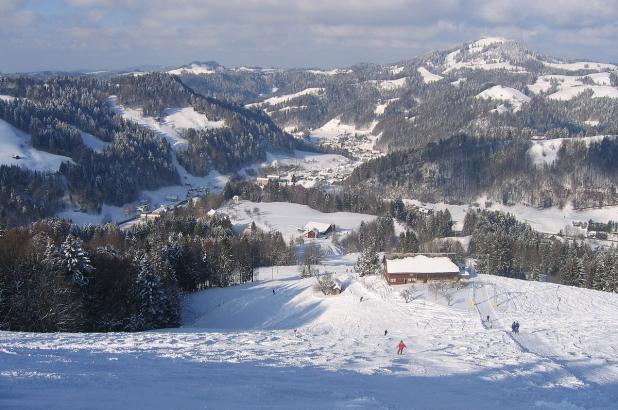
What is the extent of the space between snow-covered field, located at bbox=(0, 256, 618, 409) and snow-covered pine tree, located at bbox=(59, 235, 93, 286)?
10768 mm

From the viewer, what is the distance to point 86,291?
34656mm

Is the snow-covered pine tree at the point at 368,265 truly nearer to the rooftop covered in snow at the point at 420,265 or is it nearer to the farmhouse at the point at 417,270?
the rooftop covered in snow at the point at 420,265

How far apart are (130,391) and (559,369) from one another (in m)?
16.1

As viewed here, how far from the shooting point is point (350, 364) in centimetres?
1930

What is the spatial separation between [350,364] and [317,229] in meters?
65.8

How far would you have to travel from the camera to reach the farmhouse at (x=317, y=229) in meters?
83.6

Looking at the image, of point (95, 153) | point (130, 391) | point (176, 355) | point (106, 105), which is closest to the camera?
point (130, 391)

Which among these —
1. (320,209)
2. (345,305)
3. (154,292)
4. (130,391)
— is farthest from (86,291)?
(320,209)

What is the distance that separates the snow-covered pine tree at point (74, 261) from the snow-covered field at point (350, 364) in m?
10.8

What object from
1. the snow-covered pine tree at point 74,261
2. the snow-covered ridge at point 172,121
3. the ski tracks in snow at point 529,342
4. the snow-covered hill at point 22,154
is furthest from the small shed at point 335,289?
the snow-covered ridge at point 172,121

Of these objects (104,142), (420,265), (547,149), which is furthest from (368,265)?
(547,149)

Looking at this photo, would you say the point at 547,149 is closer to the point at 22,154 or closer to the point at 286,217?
the point at 286,217

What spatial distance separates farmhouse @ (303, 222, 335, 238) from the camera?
274 ft

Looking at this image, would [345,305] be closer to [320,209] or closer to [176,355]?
[176,355]
